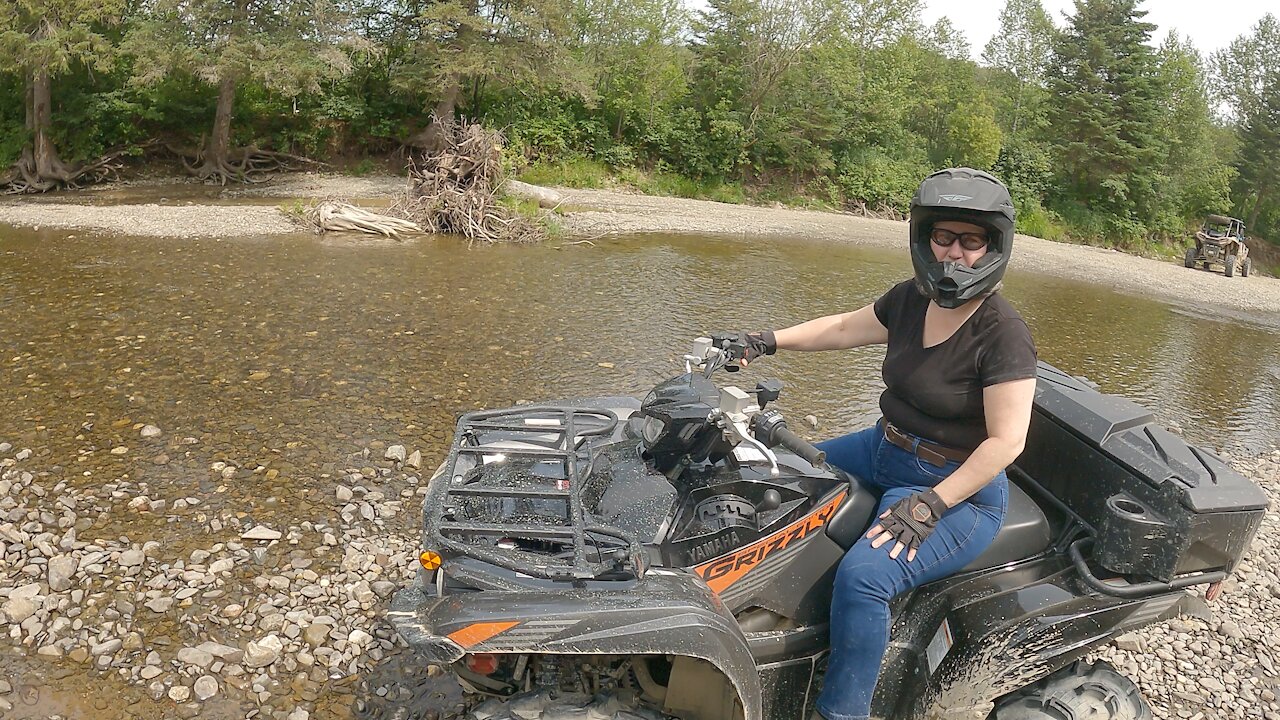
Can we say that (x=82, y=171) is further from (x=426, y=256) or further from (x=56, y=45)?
(x=426, y=256)

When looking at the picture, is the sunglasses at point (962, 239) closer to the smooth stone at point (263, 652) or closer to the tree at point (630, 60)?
the smooth stone at point (263, 652)

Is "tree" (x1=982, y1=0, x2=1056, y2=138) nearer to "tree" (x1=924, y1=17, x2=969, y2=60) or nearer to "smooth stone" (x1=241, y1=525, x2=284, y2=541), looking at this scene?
"tree" (x1=924, y1=17, x2=969, y2=60)

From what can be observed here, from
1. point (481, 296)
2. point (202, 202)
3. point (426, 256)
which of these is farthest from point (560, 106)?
point (481, 296)

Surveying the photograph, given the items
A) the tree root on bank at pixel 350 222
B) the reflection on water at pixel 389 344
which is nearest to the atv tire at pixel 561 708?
the reflection on water at pixel 389 344

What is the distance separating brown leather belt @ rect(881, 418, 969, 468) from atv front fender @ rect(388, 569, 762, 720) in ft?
3.29

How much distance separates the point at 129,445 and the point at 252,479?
3.24 feet

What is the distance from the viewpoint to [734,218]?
22.9m

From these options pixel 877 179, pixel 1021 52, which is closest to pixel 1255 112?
pixel 1021 52

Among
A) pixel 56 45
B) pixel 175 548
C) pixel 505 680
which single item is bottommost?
pixel 175 548

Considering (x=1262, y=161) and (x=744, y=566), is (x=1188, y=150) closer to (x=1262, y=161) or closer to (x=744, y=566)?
(x=1262, y=161)

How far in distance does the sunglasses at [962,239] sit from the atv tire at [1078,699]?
1.59 metres

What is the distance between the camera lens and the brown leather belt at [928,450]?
2.79m

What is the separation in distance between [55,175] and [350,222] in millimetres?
12133

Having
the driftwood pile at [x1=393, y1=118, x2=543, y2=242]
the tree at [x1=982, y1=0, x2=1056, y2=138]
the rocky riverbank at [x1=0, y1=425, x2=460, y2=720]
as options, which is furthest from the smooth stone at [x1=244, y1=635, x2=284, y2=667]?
the tree at [x1=982, y1=0, x2=1056, y2=138]
